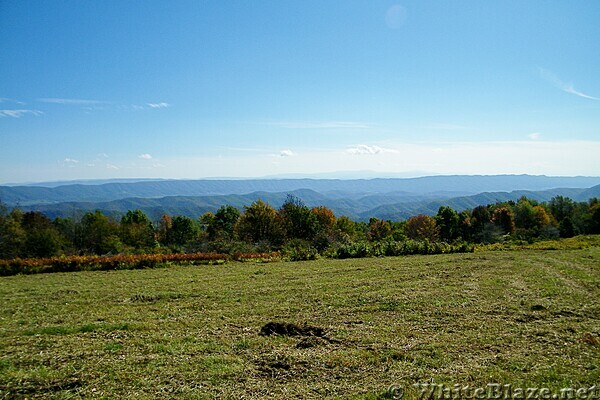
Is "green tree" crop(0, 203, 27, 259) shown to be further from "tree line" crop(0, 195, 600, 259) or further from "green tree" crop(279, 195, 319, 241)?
"green tree" crop(279, 195, 319, 241)

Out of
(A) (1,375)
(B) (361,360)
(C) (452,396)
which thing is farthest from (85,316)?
(C) (452,396)

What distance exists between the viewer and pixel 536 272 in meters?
21.6

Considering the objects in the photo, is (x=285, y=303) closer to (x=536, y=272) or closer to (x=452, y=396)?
(x=452, y=396)

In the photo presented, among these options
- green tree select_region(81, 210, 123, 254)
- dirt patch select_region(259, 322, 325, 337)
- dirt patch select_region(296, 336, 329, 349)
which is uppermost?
dirt patch select_region(296, 336, 329, 349)

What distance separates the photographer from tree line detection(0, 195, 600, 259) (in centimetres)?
4912

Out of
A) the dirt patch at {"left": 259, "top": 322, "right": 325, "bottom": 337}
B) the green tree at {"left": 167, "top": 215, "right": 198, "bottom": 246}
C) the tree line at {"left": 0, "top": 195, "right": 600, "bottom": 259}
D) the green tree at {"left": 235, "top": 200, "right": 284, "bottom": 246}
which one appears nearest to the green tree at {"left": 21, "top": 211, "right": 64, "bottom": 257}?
the tree line at {"left": 0, "top": 195, "right": 600, "bottom": 259}

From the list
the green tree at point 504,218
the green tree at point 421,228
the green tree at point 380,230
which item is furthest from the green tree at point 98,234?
the green tree at point 504,218

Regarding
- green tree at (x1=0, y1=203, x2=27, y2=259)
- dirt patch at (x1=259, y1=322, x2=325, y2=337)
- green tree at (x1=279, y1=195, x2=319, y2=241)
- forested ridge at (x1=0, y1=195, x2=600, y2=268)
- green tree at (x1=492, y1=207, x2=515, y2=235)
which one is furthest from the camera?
green tree at (x1=492, y1=207, x2=515, y2=235)

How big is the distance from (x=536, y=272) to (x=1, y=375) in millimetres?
24922

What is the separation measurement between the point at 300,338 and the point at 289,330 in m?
0.73

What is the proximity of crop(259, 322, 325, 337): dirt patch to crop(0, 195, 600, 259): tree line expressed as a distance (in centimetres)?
2437

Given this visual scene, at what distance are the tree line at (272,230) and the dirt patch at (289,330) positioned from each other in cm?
2437

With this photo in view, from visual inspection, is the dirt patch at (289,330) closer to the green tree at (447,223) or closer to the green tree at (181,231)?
the green tree at (181,231)

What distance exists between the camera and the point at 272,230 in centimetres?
7675
